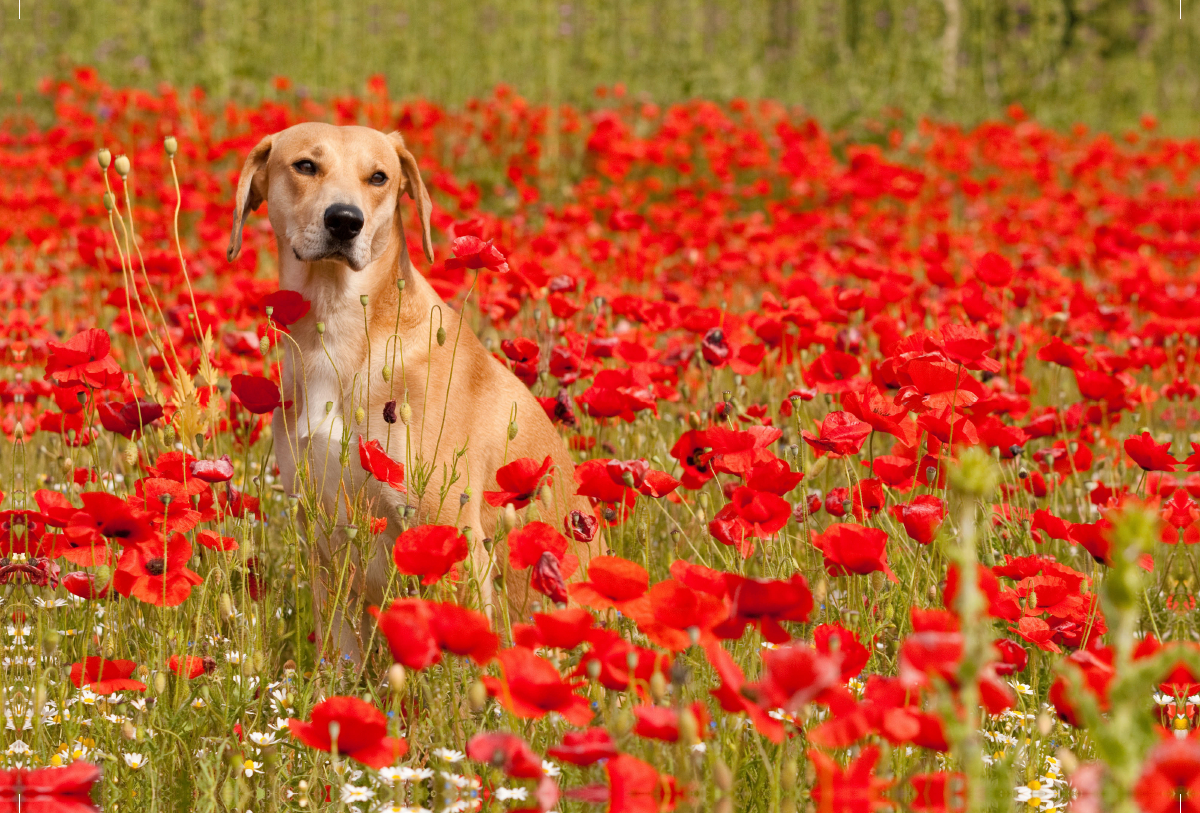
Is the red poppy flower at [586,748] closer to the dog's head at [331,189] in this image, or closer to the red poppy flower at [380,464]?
the red poppy flower at [380,464]

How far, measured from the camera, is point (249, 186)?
3.52 m

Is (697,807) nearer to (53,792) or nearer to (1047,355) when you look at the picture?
(53,792)

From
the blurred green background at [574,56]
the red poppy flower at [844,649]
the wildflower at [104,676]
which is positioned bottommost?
the wildflower at [104,676]

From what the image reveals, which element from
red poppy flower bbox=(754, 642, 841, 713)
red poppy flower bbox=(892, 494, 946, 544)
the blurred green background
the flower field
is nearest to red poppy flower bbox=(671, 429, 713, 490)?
the flower field

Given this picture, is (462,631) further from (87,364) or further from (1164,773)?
(87,364)

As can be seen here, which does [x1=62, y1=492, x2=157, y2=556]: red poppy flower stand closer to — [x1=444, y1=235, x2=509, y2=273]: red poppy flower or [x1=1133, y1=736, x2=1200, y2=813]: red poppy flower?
[x1=444, y1=235, x2=509, y2=273]: red poppy flower

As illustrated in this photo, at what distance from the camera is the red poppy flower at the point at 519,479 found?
2.03 m

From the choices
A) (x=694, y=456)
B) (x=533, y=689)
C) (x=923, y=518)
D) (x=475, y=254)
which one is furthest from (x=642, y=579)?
(x=475, y=254)

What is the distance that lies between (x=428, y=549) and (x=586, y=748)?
52 centimetres

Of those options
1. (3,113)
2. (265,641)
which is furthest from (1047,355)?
(3,113)

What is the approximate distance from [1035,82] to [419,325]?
15984 millimetres

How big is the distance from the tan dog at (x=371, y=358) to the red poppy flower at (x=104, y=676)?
854 mm

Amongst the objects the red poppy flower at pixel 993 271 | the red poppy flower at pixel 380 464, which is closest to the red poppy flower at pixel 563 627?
the red poppy flower at pixel 380 464

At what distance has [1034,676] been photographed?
2.55m
